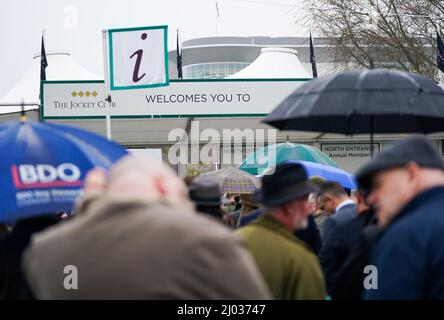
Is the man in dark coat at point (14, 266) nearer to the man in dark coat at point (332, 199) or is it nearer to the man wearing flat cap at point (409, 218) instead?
the man wearing flat cap at point (409, 218)

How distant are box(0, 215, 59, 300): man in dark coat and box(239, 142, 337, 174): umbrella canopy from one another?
7350mm

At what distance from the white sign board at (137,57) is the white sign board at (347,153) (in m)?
11.0

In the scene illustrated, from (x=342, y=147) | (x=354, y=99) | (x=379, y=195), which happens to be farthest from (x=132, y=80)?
(x=342, y=147)

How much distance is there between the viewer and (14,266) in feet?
14.9

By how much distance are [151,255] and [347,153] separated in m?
19.7

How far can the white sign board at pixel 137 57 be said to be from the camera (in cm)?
1126

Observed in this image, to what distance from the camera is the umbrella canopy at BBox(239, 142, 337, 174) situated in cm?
1206

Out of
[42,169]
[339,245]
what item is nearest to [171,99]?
[339,245]

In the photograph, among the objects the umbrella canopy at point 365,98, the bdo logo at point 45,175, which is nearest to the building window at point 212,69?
the umbrella canopy at point 365,98

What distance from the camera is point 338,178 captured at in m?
10.3

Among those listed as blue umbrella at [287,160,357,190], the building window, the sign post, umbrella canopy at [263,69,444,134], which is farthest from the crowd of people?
the building window

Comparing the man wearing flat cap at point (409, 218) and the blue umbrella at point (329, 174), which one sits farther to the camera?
the blue umbrella at point (329, 174)

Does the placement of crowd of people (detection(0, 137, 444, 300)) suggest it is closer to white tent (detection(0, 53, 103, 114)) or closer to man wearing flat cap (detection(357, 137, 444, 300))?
man wearing flat cap (detection(357, 137, 444, 300))

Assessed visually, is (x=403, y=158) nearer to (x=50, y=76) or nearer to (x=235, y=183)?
(x=235, y=183)
